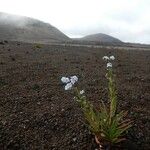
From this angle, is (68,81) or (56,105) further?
(56,105)

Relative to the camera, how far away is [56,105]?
9.95 metres

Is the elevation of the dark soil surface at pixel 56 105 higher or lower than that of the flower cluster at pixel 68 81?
lower

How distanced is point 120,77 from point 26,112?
14.6 feet

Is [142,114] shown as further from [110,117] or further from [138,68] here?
[138,68]

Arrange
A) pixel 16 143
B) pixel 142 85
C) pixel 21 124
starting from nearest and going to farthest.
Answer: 1. pixel 16 143
2. pixel 21 124
3. pixel 142 85

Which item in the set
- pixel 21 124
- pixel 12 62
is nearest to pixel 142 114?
pixel 21 124

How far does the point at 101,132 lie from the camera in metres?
7.81

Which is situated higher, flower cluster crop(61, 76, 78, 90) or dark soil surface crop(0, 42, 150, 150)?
flower cluster crop(61, 76, 78, 90)

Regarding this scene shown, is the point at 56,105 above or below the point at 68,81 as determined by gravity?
below

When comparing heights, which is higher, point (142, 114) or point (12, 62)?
point (142, 114)

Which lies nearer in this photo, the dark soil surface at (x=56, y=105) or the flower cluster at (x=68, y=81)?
the flower cluster at (x=68, y=81)

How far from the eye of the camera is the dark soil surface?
328 inches

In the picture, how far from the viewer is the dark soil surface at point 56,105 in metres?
8.34

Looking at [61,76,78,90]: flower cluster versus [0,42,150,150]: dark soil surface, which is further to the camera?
[0,42,150,150]: dark soil surface
